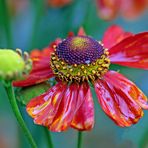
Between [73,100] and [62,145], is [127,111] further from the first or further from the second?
[62,145]

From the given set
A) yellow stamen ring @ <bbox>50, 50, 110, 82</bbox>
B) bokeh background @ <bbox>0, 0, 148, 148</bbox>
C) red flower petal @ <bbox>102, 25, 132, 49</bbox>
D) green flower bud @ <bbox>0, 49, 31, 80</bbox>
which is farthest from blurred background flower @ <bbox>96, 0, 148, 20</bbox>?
green flower bud @ <bbox>0, 49, 31, 80</bbox>

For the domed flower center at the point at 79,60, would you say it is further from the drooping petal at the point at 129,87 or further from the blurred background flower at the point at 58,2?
the blurred background flower at the point at 58,2

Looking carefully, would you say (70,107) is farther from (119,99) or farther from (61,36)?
(61,36)

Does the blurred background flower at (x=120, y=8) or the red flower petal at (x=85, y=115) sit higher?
the blurred background flower at (x=120, y=8)

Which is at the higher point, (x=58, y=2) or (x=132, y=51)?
(x=58, y=2)

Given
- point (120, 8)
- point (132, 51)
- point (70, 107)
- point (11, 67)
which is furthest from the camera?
point (120, 8)

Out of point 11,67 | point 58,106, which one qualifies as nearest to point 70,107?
point 58,106

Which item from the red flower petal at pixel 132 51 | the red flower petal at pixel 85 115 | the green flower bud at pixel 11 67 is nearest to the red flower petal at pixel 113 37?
the red flower petal at pixel 132 51
